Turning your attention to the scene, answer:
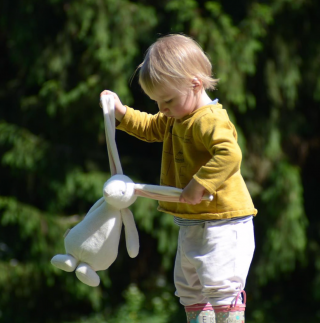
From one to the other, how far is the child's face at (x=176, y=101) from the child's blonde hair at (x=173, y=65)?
0.06ft

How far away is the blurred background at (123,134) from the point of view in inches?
139

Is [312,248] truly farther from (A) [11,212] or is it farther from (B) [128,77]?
(A) [11,212]

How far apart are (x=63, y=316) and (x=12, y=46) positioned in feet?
6.58

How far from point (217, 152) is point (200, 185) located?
0.10 meters

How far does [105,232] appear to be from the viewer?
168cm

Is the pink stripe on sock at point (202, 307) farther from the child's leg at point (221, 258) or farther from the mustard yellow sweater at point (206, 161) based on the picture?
the mustard yellow sweater at point (206, 161)

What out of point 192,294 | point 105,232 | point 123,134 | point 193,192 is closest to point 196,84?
point 193,192

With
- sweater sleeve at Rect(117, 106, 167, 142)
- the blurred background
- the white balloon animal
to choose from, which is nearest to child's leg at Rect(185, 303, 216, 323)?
the white balloon animal

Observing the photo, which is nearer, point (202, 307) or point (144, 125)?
point (202, 307)

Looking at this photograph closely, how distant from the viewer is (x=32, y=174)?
3.81 metres

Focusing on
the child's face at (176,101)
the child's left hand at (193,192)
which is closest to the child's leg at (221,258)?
the child's left hand at (193,192)

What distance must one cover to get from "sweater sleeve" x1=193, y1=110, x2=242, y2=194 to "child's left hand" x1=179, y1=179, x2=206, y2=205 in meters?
0.02

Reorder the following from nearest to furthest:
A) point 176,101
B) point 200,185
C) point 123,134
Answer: point 200,185
point 176,101
point 123,134

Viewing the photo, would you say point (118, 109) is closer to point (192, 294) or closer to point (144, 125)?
point (144, 125)
